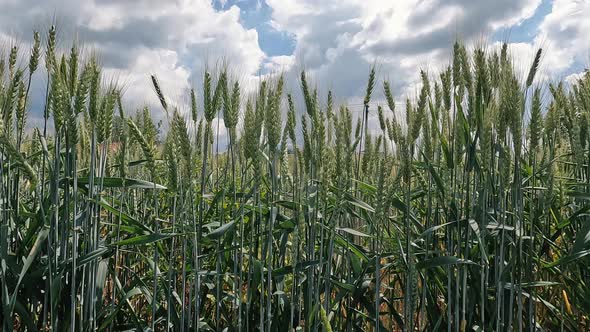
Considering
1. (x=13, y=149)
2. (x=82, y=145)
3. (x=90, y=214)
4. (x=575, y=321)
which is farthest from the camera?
(x=575, y=321)

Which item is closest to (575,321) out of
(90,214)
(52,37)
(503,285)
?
(503,285)

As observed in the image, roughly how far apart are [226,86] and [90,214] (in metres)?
0.79

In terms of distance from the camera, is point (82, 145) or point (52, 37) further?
point (82, 145)

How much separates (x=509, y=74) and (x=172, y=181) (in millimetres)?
1436

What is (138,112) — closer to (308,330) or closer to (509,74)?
(308,330)

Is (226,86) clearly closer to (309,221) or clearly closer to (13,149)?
(309,221)

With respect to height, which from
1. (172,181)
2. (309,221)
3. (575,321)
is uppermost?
(172,181)

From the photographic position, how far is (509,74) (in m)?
2.11

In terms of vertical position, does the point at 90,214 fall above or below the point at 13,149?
below

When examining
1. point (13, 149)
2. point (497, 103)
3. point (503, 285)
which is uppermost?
point (497, 103)

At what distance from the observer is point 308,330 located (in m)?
2.04

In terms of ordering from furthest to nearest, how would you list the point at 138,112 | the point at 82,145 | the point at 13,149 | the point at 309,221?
the point at 138,112 < the point at 82,145 < the point at 309,221 < the point at 13,149

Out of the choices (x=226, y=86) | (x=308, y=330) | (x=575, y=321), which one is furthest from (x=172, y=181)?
(x=575, y=321)

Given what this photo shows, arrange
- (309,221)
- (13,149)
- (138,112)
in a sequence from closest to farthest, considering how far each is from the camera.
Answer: (13,149) → (309,221) → (138,112)
